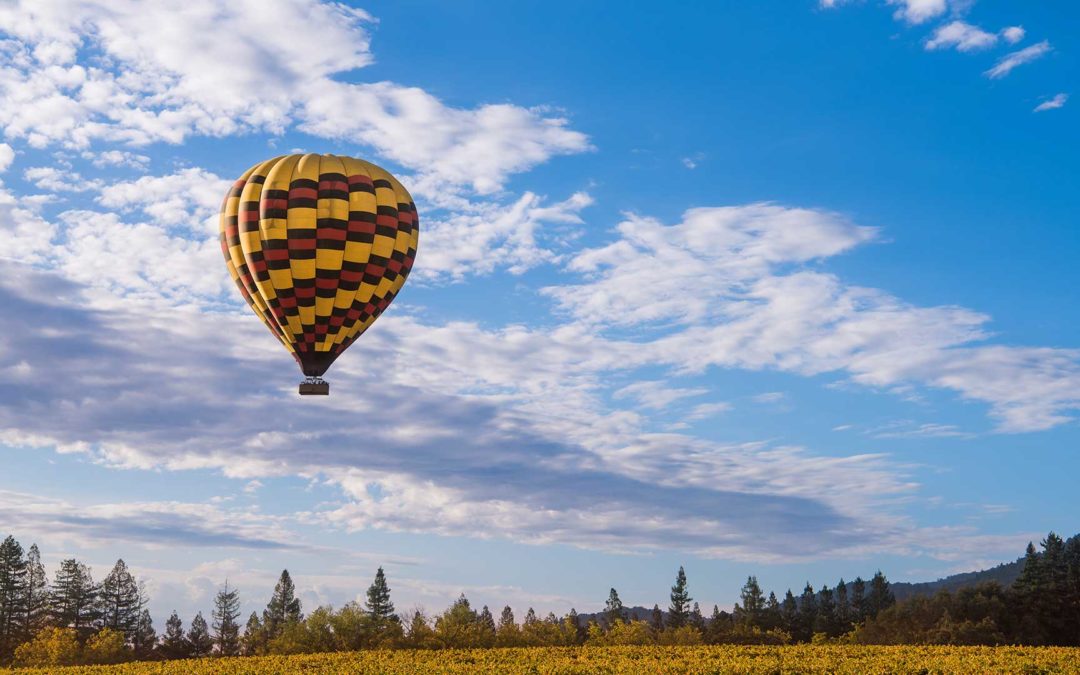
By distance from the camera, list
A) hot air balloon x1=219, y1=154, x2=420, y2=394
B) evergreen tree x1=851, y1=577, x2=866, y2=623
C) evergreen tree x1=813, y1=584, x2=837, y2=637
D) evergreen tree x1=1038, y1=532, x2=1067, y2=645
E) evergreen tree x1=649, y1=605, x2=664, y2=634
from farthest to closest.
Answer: evergreen tree x1=649, y1=605, x2=664, y2=634 < evergreen tree x1=851, y1=577, x2=866, y2=623 < evergreen tree x1=813, y1=584, x2=837, y2=637 < evergreen tree x1=1038, y1=532, x2=1067, y2=645 < hot air balloon x1=219, y1=154, x2=420, y2=394

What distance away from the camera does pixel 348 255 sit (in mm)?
38750

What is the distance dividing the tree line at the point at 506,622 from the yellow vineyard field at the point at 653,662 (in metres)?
8.01

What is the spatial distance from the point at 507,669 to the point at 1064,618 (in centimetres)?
6865

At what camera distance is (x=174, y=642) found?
119 meters

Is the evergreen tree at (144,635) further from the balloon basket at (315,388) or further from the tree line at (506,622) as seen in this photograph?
the balloon basket at (315,388)

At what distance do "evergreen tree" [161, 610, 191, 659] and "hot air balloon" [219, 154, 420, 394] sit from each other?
270 ft

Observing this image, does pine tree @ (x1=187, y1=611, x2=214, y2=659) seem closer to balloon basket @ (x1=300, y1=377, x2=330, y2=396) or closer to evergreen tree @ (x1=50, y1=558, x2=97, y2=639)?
evergreen tree @ (x1=50, y1=558, x2=97, y2=639)

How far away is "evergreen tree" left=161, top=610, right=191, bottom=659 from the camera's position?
11487cm

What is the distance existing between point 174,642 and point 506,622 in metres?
81.3

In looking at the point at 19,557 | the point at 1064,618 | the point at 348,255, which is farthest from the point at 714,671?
the point at 19,557

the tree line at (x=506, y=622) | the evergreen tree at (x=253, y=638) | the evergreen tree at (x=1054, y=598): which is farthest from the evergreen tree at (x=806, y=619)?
the evergreen tree at (x=253, y=638)

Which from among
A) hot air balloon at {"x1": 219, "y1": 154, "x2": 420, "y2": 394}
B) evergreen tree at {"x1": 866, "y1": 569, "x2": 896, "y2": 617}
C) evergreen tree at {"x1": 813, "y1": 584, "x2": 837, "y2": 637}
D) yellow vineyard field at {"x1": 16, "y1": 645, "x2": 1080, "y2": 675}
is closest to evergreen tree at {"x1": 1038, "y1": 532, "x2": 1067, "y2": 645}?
evergreen tree at {"x1": 813, "y1": 584, "x2": 837, "y2": 637}

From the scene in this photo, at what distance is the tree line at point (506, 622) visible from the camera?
49.8 meters

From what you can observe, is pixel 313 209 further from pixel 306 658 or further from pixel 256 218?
pixel 306 658
